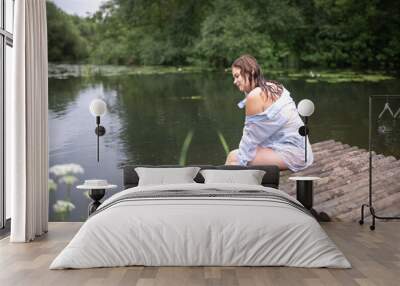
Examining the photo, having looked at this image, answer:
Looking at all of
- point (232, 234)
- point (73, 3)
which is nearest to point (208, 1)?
point (73, 3)

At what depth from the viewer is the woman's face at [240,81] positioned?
315 inches

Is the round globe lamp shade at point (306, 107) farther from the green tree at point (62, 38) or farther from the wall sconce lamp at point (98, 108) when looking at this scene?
the green tree at point (62, 38)

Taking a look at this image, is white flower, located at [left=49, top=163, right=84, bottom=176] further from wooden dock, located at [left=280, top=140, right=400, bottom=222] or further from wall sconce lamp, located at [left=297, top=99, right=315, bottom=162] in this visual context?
wall sconce lamp, located at [left=297, top=99, right=315, bottom=162]

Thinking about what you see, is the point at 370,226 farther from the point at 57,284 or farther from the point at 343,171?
the point at 57,284

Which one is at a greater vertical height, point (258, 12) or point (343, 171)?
point (258, 12)

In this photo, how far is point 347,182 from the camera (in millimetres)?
7848

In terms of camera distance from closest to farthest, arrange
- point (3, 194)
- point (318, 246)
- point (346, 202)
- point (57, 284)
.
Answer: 1. point (57, 284)
2. point (318, 246)
3. point (3, 194)
4. point (346, 202)

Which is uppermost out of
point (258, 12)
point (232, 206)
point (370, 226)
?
point (258, 12)

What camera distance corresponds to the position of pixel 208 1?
8273 mm

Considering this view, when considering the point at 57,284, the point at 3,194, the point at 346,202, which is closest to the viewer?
the point at 57,284

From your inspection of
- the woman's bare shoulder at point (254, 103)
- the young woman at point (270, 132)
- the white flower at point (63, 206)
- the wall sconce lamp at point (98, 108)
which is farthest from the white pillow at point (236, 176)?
the white flower at point (63, 206)

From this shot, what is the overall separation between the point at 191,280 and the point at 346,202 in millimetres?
3792

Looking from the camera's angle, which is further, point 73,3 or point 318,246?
point 73,3

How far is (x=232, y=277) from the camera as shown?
4.59m
